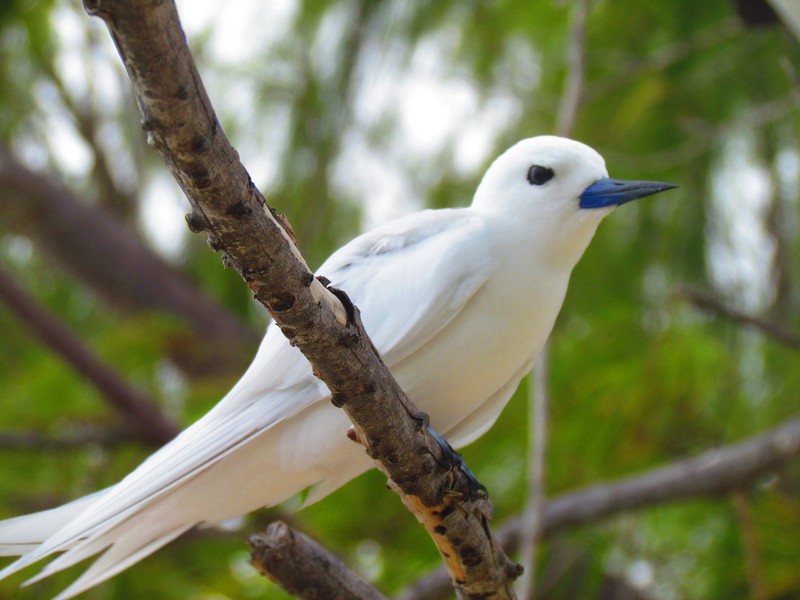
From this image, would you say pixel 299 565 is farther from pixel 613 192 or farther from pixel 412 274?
pixel 613 192

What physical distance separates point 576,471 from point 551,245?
273cm

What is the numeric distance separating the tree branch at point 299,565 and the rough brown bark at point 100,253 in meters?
3.63

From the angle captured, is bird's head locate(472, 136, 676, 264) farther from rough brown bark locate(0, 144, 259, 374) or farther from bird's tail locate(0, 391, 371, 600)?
rough brown bark locate(0, 144, 259, 374)

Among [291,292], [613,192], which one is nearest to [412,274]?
[613,192]

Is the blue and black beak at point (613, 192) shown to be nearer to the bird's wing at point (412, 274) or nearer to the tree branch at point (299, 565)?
the bird's wing at point (412, 274)

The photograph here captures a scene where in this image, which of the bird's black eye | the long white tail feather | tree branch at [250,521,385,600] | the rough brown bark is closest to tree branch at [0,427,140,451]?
the rough brown bark

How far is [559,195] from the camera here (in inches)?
88.7

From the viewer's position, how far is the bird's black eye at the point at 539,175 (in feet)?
7.46

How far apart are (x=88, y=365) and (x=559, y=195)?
2.71 metres

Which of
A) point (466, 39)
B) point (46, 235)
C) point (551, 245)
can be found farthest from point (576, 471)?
point (46, 235)

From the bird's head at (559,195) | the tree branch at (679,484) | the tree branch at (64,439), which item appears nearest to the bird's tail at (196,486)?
the bird's head at (559,195)

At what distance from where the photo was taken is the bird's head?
7.29ft

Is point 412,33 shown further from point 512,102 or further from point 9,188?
point 9,188

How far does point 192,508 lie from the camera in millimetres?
2287
